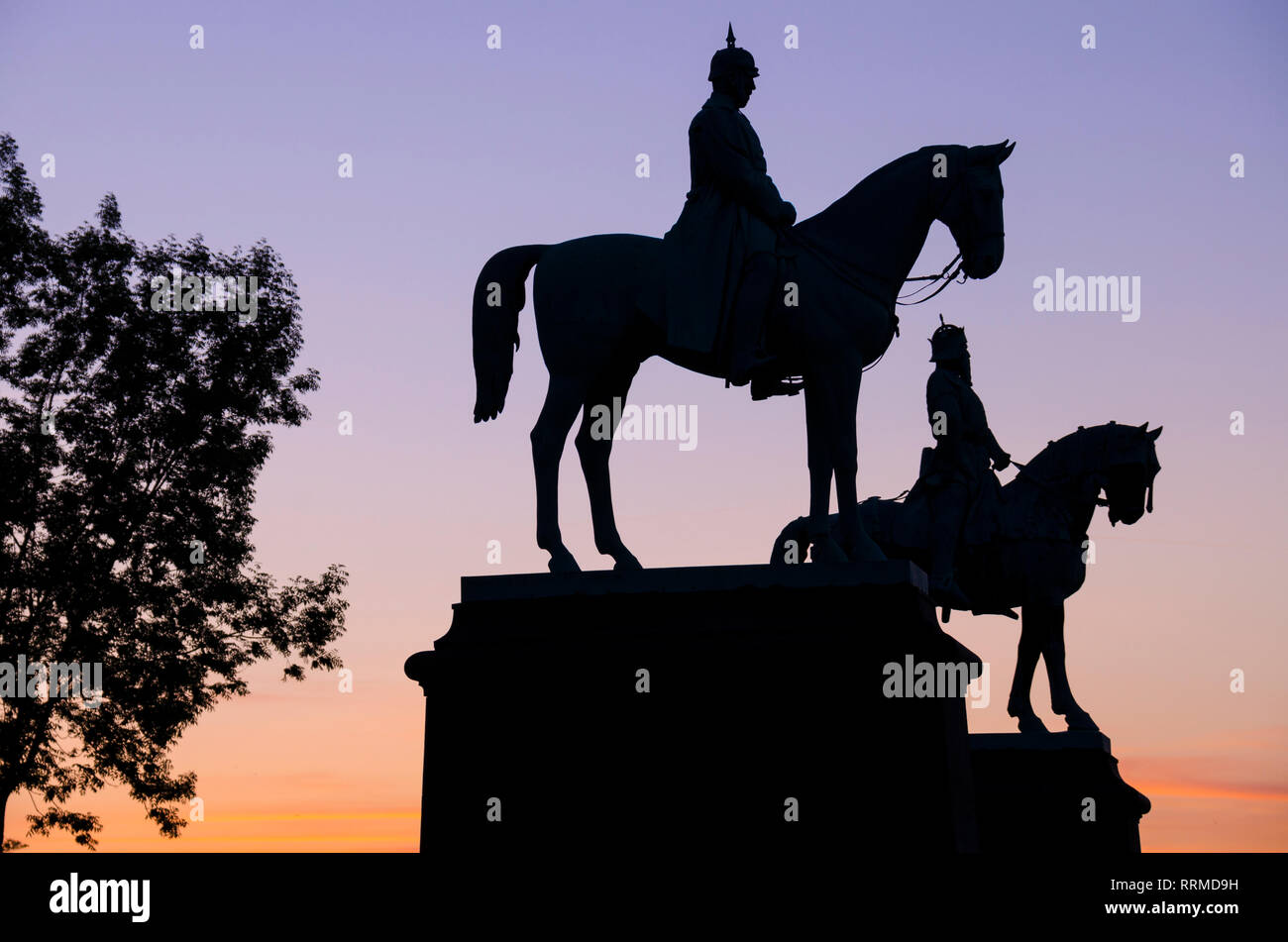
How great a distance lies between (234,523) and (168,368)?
6.92 ft

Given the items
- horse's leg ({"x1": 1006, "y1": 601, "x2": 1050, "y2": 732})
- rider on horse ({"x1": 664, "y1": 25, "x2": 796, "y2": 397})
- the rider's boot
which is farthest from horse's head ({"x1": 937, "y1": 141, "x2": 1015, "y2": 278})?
horse's leg ({"x1": 1006, "y1": 601, "x2": 1050, "y2": 732})

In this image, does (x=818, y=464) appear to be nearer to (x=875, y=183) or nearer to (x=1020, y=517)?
(x=875, y=183)

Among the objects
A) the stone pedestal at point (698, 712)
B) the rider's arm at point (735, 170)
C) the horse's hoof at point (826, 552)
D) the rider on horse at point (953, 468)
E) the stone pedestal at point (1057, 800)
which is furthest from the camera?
the rider on horse at point (953, 468)

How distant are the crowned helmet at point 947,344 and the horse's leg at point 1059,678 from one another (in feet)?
9.29

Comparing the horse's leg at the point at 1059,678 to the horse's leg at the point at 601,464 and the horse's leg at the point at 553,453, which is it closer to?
the horse's leg at the point at 601,464

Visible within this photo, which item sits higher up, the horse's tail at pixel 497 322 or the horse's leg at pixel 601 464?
the horse's tail at pixel 497 322

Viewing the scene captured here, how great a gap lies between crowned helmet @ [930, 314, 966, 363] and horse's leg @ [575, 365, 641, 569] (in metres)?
6.41

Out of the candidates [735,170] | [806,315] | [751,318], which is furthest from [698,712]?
[735,170]

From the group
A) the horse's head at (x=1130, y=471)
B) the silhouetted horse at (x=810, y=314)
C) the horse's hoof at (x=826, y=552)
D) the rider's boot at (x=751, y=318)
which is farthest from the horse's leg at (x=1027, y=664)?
the rider's boot at (x=751, y=318)

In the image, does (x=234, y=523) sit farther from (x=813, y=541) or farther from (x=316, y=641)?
(x=813, y=541)

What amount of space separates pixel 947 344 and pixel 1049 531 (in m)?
2.26

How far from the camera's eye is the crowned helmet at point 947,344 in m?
16.3

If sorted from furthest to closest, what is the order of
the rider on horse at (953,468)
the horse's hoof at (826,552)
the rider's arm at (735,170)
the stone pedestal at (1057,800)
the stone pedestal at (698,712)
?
the rider on horse at (953,468) → the stone pedestal at (1057,800) → the rider's arm at (735,170) → the horse's hoof at (826,552) → the stone pedestal at (698,712)
